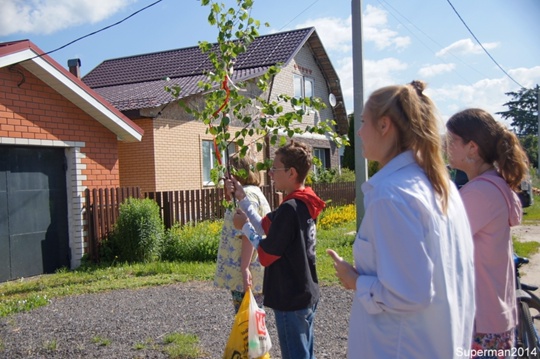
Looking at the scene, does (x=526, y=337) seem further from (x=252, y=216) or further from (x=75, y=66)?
(x=75, y=66)

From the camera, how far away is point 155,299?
744 cm

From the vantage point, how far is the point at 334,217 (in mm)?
16781

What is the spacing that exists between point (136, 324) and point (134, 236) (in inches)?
185

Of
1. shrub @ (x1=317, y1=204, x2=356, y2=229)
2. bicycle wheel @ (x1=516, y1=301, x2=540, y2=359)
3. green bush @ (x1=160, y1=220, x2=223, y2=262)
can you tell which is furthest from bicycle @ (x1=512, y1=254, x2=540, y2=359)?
shrub @ (x1=317, y1=204, x2=356, y2=229)

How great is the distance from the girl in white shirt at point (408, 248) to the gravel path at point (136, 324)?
3.19m

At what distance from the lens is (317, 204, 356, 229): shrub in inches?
640

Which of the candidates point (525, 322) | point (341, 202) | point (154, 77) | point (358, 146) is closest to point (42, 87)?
point (358, 146)

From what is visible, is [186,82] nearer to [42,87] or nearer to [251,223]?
[42,87]

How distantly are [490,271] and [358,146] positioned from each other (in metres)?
7.80

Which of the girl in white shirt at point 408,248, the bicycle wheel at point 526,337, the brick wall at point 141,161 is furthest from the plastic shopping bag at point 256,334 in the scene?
the brick wall at point 141,161

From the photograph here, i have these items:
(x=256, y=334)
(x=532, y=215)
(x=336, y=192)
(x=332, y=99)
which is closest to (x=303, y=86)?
(x=332, y=99)

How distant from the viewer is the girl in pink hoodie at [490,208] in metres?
2.82

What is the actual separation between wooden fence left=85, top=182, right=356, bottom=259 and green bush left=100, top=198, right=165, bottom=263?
0.26m

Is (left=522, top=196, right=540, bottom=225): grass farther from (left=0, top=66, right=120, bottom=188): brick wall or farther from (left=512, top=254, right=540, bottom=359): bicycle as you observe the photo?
(left=512, top=254, right=540, bottom=359): bicycle
